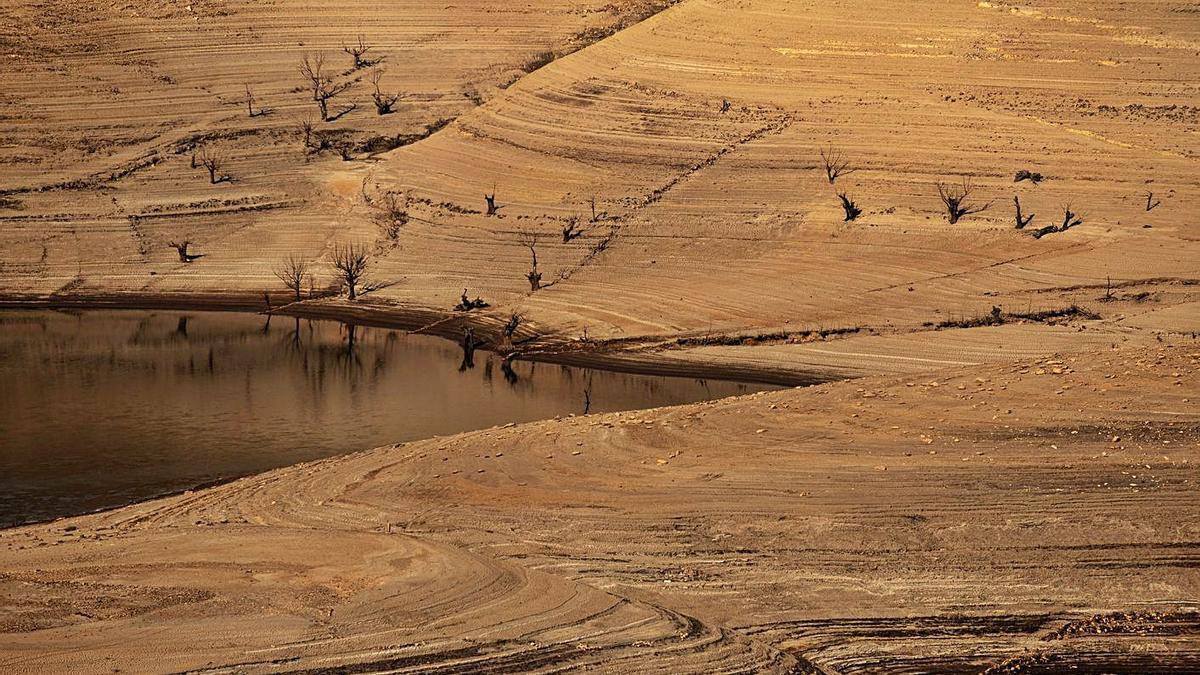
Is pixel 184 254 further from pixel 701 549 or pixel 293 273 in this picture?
pixel 701 549

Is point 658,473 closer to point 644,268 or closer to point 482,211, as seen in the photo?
point 644,268

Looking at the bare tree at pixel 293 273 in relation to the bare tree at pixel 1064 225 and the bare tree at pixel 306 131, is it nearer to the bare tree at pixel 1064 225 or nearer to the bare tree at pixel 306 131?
the bare tree at pixel 306 131

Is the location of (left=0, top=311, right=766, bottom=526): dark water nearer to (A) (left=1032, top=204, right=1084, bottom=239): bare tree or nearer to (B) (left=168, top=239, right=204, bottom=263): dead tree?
(B) (left=168, top=239, right=204, bottom=263): dead tree

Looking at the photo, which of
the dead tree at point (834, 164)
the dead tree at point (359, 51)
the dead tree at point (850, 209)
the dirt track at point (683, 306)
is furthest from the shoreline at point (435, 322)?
the dead tree at point (359, 51)

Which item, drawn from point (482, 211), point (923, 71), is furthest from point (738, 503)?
point (923, 71)

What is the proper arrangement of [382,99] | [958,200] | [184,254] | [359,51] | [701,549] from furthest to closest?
[359,51] → [382,99] → [184,254] → [958,200] → [701,549]

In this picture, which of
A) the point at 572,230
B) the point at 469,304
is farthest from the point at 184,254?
the point at 572,230
